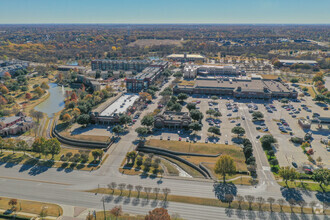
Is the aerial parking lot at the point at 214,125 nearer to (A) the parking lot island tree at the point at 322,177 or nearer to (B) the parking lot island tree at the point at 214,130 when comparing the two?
(B) the parking lot island tree at the point at 214,130

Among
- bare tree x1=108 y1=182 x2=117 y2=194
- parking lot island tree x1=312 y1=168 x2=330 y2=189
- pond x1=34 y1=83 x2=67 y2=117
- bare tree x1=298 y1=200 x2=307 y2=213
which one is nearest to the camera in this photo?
bare tree x1=298 y1=200 x2=307 y2=213

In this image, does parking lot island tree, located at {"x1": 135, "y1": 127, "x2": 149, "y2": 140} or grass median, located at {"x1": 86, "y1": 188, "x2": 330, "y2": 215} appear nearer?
grass median, located at {"x1": 86, "y1": 188, "x2": 330, "y2": 215}

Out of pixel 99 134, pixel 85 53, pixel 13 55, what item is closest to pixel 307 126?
pixel 99 134

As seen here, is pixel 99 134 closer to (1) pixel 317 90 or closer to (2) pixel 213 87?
(2) pixel 213 87

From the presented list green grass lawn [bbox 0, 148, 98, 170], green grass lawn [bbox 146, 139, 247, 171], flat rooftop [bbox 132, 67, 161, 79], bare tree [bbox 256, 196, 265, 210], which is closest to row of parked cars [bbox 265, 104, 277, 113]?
green grass lawn [bbox 146, 139, 247, 171]

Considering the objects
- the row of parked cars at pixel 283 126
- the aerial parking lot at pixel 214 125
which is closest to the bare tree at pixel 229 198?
the aerial parking lot at pixel 214 125

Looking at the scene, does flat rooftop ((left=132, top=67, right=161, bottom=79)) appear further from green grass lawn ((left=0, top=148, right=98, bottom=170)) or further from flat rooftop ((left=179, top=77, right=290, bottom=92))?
green grass lawn ((left=0, top=148, right=98, bottom=170))
